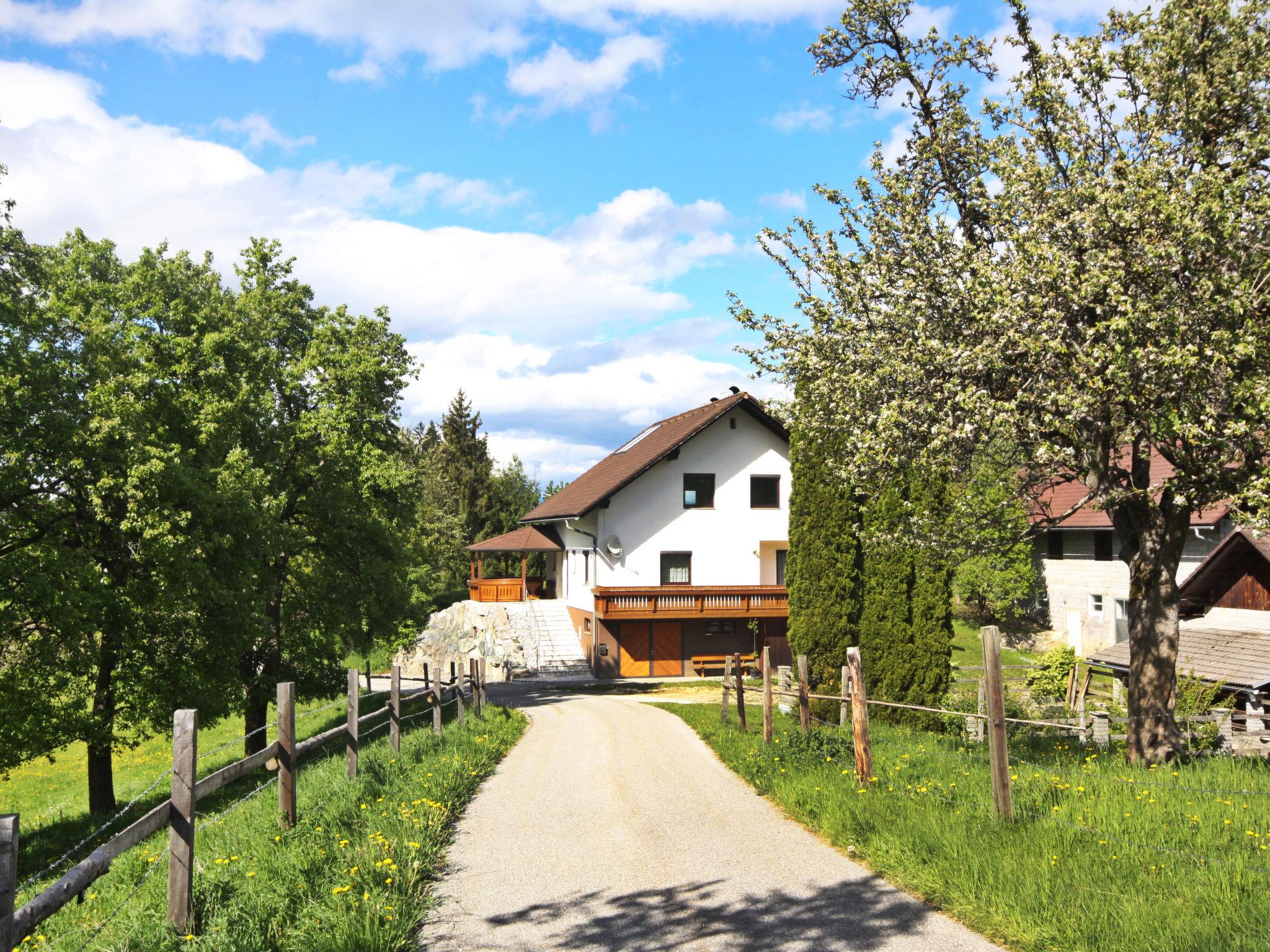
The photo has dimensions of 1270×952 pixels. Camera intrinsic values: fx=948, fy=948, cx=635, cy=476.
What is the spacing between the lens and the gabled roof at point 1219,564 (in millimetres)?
23000

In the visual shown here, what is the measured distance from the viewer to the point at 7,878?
443 centimetres

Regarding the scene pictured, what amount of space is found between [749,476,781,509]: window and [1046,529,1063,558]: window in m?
12.0

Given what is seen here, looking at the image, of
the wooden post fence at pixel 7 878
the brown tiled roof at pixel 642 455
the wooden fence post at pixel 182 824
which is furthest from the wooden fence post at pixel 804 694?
the brown tiled roof at pixel 642 455

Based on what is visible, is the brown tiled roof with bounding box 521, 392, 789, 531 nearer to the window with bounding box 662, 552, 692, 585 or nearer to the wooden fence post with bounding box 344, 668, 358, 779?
the window with bounding box 662, 552, 692, 585

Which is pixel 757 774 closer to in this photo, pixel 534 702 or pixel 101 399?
pixel 101 399

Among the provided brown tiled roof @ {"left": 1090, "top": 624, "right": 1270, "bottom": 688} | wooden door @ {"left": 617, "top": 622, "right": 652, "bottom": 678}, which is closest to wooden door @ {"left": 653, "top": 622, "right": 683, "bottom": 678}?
wooden door @ {"left": 617, "top": 622, "right": 652, "bottom": 678}

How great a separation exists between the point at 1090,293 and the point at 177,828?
33.5ft

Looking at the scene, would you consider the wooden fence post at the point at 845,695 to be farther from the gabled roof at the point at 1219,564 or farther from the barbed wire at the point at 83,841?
the barbed wire at the point at 83,841

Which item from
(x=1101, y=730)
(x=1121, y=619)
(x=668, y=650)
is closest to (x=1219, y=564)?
(x=1101, y=730)

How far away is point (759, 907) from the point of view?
727 centimetres

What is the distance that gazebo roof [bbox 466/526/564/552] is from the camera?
4741 cm

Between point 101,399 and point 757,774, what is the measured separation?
14767mm

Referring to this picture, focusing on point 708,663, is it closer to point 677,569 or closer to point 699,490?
point 677,569

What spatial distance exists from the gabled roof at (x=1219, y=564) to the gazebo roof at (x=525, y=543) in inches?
1114
